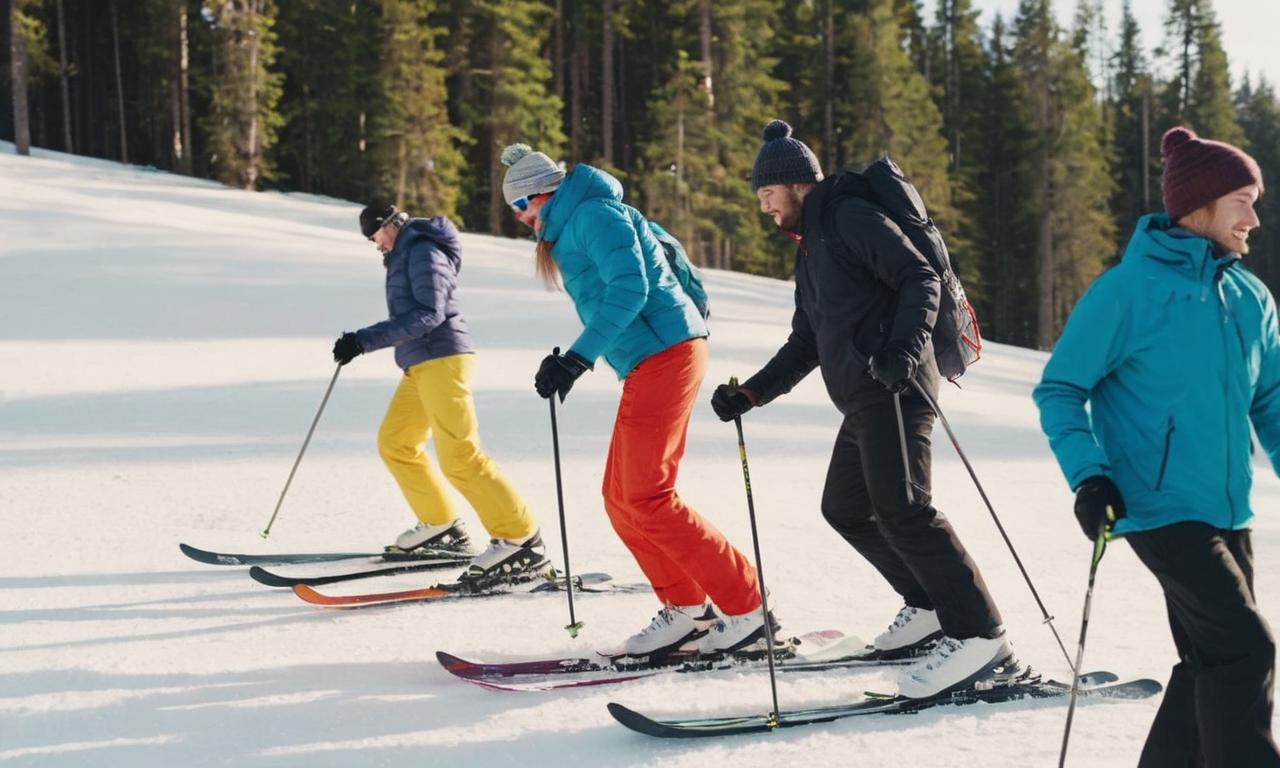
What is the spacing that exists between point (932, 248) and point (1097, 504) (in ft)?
4.41

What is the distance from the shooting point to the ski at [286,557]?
5.68 meters

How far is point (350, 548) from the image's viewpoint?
6117 mm

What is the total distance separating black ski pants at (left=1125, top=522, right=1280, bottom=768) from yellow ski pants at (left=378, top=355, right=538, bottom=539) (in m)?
3.23

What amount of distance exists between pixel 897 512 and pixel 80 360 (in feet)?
30.6

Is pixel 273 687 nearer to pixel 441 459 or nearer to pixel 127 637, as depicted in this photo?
pixel 127 637

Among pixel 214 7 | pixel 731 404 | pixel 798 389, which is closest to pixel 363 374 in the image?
pixel 798 389

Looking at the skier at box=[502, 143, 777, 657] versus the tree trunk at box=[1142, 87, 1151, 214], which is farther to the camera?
the tree trunk at box=[1142, 87, 1151, 214]

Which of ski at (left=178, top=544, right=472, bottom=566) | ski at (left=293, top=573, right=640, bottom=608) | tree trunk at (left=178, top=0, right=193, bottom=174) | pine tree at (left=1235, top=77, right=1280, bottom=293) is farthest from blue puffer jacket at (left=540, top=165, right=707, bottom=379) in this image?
pine tree at (left=1235, top=77, right=1280, bottom=293)

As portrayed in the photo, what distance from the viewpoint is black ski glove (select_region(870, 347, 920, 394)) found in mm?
3371

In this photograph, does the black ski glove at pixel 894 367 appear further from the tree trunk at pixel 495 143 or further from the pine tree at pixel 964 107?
the pine tree at pixel 964 107

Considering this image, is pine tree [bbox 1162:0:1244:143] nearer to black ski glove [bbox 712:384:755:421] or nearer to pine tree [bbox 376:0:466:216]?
pine tree [bbox 376:0:466:216]

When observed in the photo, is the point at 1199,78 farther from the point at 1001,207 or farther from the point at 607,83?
the point at 607,83

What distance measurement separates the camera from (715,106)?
3622cm

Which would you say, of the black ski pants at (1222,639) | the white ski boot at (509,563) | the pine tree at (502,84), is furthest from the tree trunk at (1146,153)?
the black ski pants at (1222,639)
